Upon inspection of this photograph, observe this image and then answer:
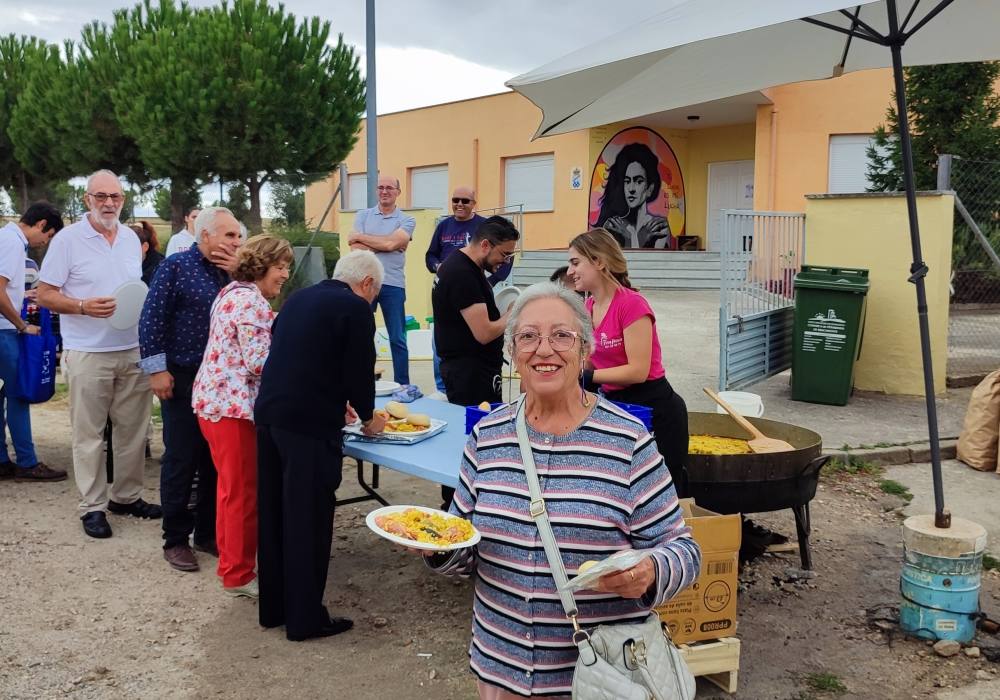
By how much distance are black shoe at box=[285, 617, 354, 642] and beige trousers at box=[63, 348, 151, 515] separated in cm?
225

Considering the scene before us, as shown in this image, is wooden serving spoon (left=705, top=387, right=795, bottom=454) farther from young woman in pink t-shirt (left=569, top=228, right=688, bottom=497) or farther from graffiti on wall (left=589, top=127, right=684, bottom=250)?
graffiti on wall (left=589, top=127, right=684, bottom=250)

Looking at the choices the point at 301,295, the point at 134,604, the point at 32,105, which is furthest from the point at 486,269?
the point at 32,105

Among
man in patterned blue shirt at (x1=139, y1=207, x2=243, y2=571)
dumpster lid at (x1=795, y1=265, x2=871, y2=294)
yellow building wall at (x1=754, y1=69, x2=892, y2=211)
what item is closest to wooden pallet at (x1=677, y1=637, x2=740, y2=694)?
man in patterned blue shirt at (x1=139, y1=207, x2=243, y2=571)

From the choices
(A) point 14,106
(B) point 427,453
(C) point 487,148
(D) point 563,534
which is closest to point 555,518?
(D) point 563,534

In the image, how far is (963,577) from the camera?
4.05 metres

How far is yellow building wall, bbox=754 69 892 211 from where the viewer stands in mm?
19406

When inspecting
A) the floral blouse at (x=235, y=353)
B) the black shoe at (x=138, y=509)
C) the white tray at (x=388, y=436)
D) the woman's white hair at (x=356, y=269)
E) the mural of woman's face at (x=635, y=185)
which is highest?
the mural of woman's face at (x=635, y=185)

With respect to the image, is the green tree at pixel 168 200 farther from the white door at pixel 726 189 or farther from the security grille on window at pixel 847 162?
the security grille on window at pixel 847 162

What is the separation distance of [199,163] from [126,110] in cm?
229

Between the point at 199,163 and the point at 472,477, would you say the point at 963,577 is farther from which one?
the point at 199,163

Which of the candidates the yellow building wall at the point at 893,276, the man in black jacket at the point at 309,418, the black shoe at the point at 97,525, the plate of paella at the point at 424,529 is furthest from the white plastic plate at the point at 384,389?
the yellow building wall at the point at 893,276

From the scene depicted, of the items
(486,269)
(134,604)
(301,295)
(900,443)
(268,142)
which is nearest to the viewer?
(301,295)

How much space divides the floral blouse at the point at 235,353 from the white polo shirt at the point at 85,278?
4.72ft

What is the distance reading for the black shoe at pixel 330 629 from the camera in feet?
13.6
